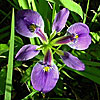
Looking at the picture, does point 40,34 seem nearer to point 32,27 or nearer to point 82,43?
point 32,27

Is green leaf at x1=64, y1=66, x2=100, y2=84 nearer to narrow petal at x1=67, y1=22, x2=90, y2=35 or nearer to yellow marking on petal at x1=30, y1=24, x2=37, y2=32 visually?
narrow petal at x1=67, y1=22, x2=90, y2=35

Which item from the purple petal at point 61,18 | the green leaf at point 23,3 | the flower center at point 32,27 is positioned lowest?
the flower center at point 32,27

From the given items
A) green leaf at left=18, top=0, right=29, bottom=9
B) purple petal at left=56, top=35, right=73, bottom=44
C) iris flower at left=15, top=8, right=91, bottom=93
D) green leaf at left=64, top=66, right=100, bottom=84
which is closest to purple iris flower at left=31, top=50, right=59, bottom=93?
iris flower at left=15, top=8, right=91, bottom=93

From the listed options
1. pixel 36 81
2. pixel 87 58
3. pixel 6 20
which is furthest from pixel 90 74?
pixel 6 20

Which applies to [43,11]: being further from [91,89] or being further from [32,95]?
[91,89]

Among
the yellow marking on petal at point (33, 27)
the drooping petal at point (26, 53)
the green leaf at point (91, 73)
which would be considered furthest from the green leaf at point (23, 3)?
the green leaf at point (91, 73)

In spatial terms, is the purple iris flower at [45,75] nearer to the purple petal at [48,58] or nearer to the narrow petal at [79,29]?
the purple petal at [48,58]

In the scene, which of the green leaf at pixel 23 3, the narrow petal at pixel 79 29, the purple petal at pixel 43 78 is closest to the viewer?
the purple petal at pixel 43 78

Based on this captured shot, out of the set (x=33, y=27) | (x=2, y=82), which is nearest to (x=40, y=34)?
(x=33, y=27)
